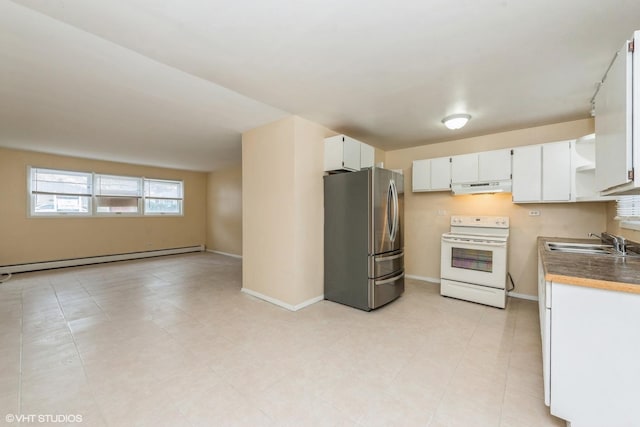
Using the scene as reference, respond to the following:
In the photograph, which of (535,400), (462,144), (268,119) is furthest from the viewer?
(462,144)

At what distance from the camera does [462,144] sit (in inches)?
168

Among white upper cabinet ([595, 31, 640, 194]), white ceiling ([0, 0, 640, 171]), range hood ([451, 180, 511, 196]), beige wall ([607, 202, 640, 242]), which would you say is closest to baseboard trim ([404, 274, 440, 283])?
range hood ([451, 180, 511, 196])

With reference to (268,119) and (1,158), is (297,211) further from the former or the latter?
(1,158)

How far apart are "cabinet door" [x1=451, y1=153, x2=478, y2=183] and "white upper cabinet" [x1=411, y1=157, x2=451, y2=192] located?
79mm

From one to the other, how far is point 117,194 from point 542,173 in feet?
28.7

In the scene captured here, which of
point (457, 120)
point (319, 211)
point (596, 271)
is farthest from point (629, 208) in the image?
point (319, 211)

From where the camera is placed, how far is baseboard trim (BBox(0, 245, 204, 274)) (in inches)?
203

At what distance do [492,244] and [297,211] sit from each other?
A: 8.61 ft

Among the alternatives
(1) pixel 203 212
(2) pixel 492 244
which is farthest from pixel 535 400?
(1) pixel 203 212

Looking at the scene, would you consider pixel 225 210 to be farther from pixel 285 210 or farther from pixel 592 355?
pixel 592 355

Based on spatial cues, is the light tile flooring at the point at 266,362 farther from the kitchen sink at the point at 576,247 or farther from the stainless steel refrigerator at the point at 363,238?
the kitchen sink at the point at 576,247

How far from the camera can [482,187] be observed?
374 centimetres

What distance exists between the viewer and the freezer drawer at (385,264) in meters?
3.24

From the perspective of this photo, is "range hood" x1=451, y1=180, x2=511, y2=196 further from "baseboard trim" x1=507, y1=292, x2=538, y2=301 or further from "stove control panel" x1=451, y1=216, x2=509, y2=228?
"baseboard trim" x1=507, y1=292, x2=538, y2=301
